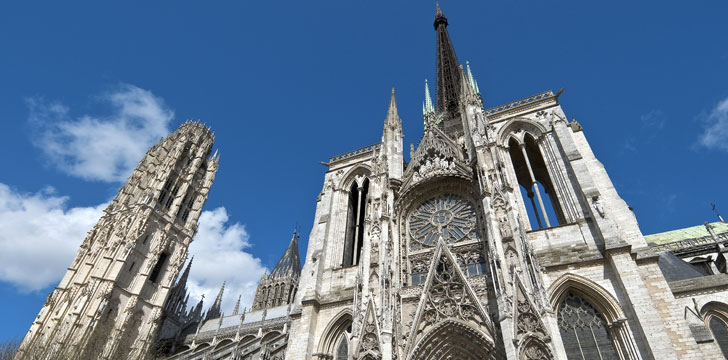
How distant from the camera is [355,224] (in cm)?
1923

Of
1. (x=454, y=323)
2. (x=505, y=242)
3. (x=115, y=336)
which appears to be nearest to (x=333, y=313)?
(x=454, y=323)

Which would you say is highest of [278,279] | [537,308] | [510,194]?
[278,279]

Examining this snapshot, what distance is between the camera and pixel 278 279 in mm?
44094

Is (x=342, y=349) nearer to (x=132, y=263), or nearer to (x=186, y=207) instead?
(x=132, y=263)

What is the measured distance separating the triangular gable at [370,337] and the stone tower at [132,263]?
52.2 feet

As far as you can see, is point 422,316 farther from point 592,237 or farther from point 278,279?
point 278,279

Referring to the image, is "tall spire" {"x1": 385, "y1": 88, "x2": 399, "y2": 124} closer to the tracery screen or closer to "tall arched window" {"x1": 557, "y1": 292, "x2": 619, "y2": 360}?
the tracery screen

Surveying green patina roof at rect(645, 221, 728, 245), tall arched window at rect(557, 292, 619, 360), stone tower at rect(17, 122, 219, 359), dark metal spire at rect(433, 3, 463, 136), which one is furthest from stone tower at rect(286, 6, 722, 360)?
green patina roof at rect(645, 221, 728, 245)

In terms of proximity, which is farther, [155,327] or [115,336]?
[155,327]

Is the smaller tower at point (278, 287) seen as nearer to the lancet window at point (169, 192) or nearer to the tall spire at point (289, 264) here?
the tall spire at point (289, 264)

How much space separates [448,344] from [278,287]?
34.2 metres

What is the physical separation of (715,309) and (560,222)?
16.8 ft

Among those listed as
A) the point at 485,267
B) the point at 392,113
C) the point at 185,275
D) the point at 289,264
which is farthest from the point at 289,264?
the point at 485,267

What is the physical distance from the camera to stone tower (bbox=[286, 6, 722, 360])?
10.4 meters
